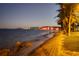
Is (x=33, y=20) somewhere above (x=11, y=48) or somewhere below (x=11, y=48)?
above

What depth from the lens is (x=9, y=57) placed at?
1.74 m

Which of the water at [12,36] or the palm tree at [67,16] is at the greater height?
the palm tree at [67,16]

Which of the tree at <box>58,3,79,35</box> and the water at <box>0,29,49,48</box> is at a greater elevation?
the tree at <box>58,3,79,35</box>

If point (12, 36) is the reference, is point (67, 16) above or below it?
above

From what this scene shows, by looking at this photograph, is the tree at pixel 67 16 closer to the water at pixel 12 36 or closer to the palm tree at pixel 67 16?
the palm tree at pixel 67 16

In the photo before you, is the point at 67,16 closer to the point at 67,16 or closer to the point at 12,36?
the point at 67,16

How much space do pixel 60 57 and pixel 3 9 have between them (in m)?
0.80

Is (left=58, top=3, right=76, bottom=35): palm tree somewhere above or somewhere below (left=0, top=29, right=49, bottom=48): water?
above

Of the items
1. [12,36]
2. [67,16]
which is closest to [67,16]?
[67,16]

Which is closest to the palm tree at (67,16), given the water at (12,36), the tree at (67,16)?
the tree at (67,16)

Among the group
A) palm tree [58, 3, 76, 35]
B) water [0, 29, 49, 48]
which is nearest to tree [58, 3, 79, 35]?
palm tree [58, 3, 76, 35]

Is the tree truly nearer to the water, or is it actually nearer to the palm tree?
the palm tree

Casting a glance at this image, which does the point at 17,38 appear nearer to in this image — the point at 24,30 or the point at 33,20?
the point at 24,30

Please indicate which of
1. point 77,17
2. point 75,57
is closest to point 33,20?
point 77,17
